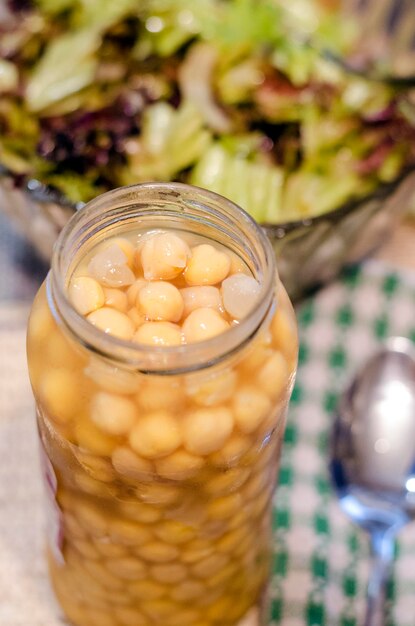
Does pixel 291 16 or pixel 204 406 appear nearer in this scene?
pixel 204 406

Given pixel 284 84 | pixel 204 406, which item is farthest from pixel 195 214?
pixel 284 84

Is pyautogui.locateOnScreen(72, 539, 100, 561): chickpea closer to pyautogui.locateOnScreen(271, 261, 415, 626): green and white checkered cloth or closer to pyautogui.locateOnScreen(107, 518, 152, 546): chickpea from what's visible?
pyautogui.locateOnScreen(107, 518, 152, 546): chickpea

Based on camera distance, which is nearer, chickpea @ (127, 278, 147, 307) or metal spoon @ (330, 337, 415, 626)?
chickpea @ (127, 278, 147, 307)

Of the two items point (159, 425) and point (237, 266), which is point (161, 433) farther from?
point (237, 266)

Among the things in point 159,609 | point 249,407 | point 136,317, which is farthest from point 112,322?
point 159,609

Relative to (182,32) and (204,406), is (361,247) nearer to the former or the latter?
(182,32)

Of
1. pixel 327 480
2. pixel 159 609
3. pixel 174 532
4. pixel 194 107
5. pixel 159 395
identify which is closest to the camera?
pixel 159 395

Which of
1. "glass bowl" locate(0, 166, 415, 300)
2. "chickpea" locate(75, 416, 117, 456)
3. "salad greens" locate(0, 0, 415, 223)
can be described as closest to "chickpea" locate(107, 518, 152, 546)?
"chickpea" locate(75, 416, 117, 456)
